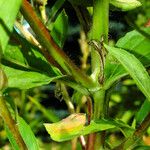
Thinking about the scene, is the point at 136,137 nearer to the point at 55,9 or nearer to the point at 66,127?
the point at 66,127

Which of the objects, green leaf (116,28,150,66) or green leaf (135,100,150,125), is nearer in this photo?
green leaf (116,28,150,66)

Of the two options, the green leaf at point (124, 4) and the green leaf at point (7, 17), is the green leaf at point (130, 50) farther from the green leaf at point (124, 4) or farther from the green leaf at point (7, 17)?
the green leaf at point (7, 17)

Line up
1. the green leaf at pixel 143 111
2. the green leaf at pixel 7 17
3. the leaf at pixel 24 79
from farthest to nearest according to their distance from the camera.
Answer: the green leaf at pixel 143 111, the leaf at pixel 24 79, the green leaf at pixel 7 17

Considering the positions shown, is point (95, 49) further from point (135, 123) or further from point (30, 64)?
point (135, 123)

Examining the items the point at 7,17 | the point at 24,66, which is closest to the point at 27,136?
the point at 24,66

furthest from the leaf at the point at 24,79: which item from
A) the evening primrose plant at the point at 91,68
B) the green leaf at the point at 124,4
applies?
the green leaf at the point at 124,4

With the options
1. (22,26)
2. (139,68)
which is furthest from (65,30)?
(139,68)

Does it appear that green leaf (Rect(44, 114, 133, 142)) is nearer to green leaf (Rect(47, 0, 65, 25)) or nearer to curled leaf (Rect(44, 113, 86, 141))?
curled leaf (Rect(44, 113, 86, 141))

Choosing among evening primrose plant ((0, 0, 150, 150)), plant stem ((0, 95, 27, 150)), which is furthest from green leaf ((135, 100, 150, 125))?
plant stem ((0, 95, 27, 150))
